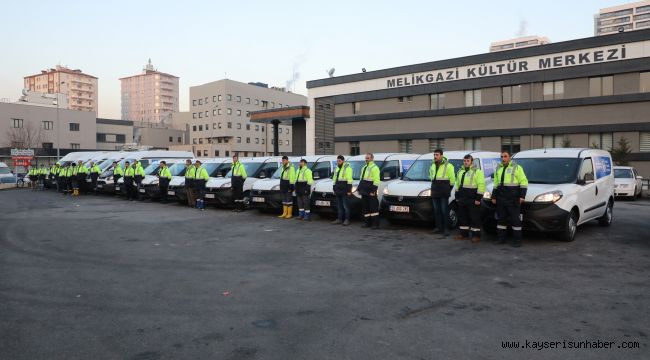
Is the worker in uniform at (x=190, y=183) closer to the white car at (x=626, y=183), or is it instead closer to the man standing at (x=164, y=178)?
the man standing at (x=164, y=178)

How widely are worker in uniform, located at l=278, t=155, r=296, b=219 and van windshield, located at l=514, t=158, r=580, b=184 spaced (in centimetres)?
601

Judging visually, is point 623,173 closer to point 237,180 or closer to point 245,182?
point 245,182

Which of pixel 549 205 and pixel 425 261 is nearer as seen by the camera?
pixel 425 261

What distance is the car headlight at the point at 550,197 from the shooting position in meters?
8.43

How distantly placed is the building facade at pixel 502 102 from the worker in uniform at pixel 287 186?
946 inches

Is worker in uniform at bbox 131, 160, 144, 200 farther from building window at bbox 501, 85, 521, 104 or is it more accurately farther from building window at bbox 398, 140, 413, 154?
building window at bbox 501, 85, 521, 104

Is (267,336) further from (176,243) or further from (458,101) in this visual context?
(458,101)

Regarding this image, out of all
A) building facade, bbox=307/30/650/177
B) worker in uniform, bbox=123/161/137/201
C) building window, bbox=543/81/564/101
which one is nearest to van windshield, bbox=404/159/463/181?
worker in uniform, bbox=123/161/137/201

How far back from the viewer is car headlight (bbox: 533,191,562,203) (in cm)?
843

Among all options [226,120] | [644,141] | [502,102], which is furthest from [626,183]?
[226,120]

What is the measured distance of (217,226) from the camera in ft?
37.9

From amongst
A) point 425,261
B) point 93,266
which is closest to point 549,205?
point 425,261

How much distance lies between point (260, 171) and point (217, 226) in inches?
A: 159

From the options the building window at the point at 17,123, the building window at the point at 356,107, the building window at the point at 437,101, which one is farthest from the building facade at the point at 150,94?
the building window at the point at 437,101
